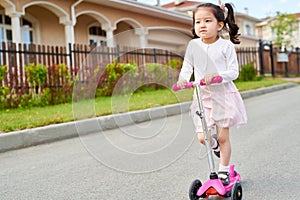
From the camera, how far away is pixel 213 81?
264cm

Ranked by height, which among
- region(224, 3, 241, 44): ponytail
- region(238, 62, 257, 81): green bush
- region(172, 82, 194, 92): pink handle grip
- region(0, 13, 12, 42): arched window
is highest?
region(0, 13, 12, 42): arched window

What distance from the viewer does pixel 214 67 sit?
110 inches

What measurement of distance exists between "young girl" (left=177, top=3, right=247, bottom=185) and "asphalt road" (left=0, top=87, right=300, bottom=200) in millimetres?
202

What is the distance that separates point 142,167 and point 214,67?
163cm

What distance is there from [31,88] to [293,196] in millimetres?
7854

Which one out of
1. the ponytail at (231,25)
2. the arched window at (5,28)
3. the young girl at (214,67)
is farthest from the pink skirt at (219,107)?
the arched window at (5,28)

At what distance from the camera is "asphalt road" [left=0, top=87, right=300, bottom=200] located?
3.05 metres

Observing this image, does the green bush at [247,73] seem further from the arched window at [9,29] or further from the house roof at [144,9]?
the arched window at [9,29]

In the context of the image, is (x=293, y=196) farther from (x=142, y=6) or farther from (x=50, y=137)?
(x=142, y=6)

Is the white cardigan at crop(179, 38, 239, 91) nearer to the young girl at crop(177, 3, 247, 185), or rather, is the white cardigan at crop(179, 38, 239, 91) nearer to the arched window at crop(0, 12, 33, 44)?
the young girl at crop(177, 3, 247, 185)

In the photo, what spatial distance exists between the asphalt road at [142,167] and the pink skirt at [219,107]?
0.44 ft

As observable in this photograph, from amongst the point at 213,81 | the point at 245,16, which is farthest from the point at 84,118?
the point at 245,16

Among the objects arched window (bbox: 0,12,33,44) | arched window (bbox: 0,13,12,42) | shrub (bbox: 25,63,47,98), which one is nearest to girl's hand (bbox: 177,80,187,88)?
shrub (bbox: 25,63,47,98)

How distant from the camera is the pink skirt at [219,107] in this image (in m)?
2.88
